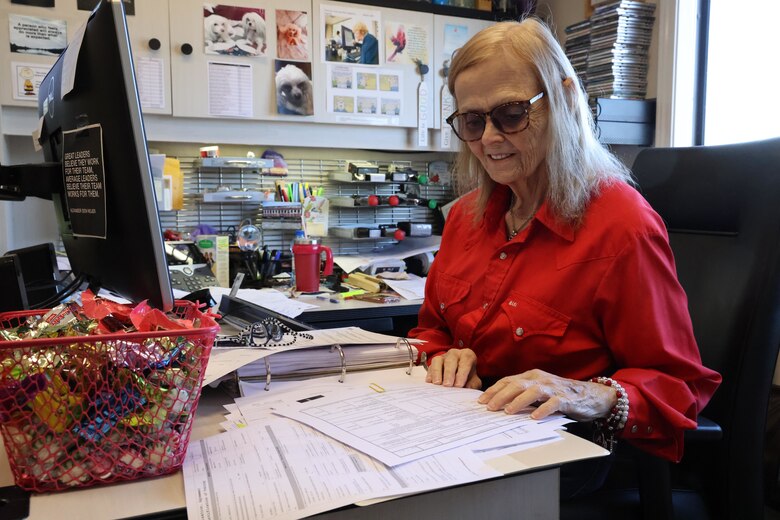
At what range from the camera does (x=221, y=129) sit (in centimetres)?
247

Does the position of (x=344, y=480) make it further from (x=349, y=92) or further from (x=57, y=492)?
(x=349, y=92)

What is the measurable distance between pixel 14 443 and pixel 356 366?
53 centimetres

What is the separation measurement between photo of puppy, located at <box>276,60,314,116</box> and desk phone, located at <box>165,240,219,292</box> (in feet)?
2.19

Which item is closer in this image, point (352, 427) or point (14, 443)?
point (14, 443)

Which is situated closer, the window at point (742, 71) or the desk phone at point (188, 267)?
the desk phone at point (188, 267)

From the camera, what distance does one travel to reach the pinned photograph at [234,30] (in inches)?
92.9

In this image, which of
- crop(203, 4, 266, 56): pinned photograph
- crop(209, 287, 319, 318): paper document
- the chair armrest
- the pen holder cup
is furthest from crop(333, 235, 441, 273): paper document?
the chair armrest

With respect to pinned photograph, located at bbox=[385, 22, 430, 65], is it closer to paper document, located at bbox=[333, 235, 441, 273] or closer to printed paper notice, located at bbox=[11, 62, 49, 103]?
paper document, located at bbox=[333, 235, 441, 273]

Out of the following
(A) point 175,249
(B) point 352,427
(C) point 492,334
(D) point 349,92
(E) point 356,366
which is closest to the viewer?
(B) point 352,427

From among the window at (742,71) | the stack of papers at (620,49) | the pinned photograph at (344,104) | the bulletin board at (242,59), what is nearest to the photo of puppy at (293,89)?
the bulletin board at (242,59)

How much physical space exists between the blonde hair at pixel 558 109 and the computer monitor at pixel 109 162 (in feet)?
2.24

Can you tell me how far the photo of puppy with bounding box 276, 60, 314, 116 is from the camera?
247 centimetres

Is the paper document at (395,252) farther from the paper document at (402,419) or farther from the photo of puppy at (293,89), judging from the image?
the paper document at (402,419)

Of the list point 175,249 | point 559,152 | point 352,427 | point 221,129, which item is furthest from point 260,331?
point 221,129
